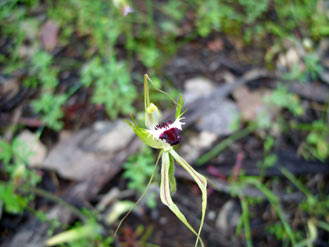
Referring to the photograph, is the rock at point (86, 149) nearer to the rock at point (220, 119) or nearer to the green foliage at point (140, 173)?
the green foliage at point (140, 173)

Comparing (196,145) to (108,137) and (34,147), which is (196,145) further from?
(34,147)

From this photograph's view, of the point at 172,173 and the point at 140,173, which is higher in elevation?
the point at 172,173

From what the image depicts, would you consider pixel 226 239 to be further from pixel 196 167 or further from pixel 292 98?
pixel 292 98

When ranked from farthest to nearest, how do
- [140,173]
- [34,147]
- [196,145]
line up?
1. [196,145]
2. [34,147]
3. [140,173]

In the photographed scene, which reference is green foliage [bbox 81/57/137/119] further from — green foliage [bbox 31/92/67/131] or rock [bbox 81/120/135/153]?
green foliage [bbox 31/92/67/131]

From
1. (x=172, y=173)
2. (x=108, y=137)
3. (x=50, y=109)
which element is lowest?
(x=108, y=137)

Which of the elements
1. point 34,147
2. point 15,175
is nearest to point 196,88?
point 34,147
